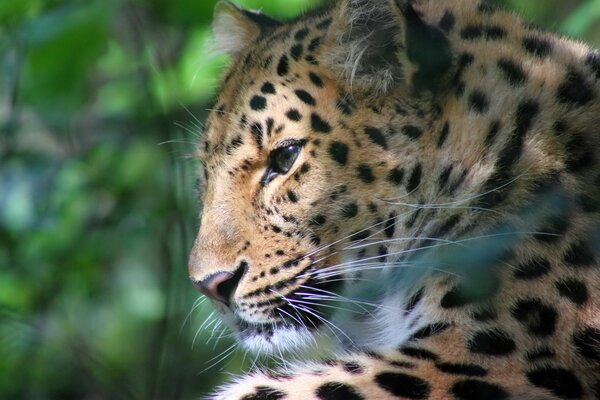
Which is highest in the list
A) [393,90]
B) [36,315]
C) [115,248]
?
[393,90]

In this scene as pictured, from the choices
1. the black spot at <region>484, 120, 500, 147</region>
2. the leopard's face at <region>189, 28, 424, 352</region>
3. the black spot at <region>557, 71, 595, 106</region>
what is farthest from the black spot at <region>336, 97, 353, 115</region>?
the black spot at <region>557, 71, 595, 106</region>

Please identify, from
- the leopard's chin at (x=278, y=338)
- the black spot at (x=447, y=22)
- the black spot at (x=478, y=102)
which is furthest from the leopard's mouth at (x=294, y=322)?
the black spot at (x=447, y=22)

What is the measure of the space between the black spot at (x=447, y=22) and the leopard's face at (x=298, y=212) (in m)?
0.45

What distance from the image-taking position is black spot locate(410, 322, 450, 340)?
370 cm

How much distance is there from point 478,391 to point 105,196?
4302 mm

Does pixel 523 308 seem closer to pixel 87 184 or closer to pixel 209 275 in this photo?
pixel 209 275

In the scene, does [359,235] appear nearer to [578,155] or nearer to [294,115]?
[294,115]

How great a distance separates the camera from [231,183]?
4.30 m

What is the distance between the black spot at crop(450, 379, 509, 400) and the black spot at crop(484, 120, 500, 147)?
0.90 meters

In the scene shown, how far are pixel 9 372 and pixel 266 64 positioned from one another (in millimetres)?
2952

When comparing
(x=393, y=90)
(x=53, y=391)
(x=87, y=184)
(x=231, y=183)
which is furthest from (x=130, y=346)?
(x=393, y=90)

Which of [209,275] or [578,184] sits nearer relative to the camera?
[578,184]

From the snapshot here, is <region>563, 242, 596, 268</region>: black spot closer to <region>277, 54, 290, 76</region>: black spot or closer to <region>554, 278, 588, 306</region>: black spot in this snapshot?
<region>554, 278, 588, 306</region>: black spot

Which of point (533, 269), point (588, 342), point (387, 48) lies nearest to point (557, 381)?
point (588, 342)
